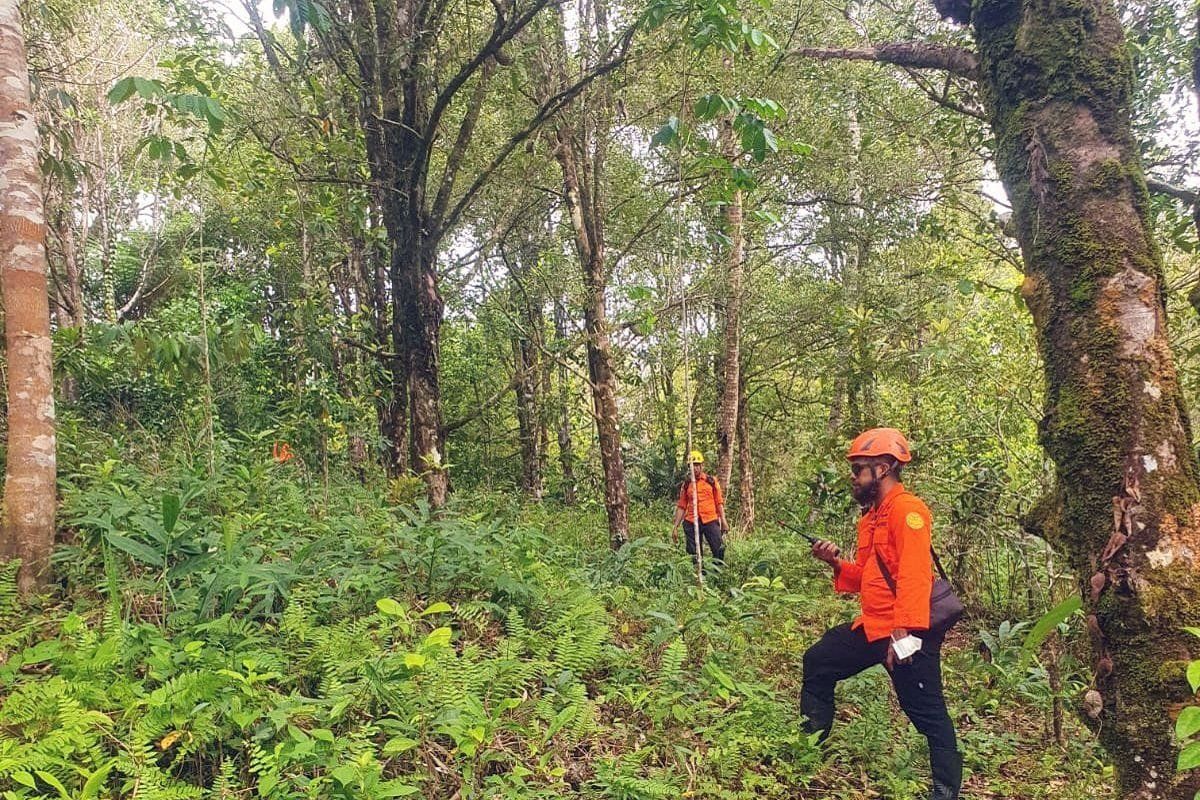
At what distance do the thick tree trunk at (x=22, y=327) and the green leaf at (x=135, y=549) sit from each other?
15.6 inches

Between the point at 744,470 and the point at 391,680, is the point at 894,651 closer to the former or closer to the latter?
the point at 391,680

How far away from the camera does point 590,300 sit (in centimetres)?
888

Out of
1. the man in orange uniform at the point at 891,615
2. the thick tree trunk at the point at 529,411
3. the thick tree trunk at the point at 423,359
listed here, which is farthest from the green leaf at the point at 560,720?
the thick tree trunk at the point at 529,411

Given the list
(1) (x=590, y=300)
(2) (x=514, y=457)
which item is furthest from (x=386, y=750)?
(2) (x=514, y=457)

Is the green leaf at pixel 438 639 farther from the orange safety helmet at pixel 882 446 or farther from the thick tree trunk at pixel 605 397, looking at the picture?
the thick tree trunk at pixel 605 397

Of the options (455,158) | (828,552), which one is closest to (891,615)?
(828,552)

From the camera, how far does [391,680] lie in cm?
315

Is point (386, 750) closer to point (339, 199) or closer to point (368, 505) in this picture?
point (368, 505)

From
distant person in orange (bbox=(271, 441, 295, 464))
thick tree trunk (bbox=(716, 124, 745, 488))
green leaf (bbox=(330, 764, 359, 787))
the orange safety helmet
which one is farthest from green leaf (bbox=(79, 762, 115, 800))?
thick tree trunk (bbox=(716, 124, 745, 488))

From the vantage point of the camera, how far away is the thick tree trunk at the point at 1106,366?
224 cm

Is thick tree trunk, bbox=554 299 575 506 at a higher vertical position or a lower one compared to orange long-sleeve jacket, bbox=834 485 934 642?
higher

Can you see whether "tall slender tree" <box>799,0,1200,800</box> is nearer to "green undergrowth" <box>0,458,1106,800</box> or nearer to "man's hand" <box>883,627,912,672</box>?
"man's hand" <box>883,627,912,672</box>

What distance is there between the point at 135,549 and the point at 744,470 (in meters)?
11.8

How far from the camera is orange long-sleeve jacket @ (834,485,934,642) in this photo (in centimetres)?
346
